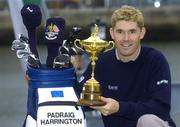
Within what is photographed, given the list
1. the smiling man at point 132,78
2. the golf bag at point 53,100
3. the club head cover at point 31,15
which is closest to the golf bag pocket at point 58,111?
the golf bag at point 53,100

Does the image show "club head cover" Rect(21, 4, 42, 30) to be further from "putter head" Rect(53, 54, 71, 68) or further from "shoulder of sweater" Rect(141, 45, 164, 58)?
"shoulder of sweater" Rect(141, 45, 164, 58)

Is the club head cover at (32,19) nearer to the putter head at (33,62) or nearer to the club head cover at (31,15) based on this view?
the club head cover at (31,15)

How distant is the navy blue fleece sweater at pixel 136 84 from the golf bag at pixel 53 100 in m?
0.24

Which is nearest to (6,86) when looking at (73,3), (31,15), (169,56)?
(169,56)

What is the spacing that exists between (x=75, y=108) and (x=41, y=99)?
16cm

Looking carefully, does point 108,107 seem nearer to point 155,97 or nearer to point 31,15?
point 155,97

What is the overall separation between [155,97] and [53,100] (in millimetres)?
520

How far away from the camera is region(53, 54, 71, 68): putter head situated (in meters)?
3.07

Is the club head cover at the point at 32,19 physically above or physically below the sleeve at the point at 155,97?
above

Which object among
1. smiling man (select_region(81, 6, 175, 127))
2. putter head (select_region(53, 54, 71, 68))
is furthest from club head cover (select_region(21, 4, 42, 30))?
smiling man (select_region(81, 6, 175, 127))

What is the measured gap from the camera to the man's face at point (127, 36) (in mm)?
3109

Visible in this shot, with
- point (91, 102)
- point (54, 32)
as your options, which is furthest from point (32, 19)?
point (91, 102)

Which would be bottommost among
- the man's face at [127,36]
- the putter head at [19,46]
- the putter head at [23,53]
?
the putter head at [23,53]

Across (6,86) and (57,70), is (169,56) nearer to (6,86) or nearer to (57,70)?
(6,86)
